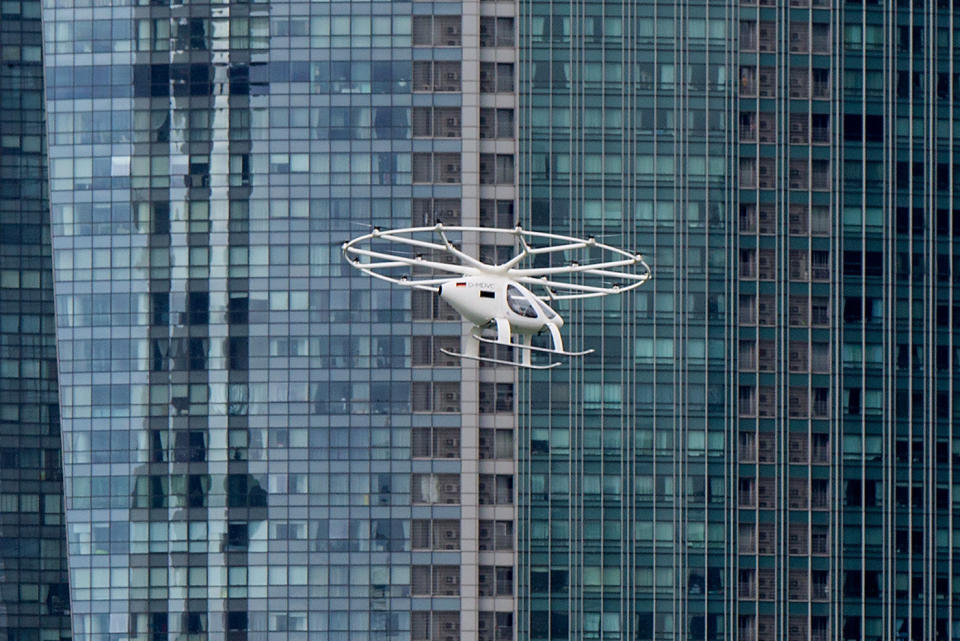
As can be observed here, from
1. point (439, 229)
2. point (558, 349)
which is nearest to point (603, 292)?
point (558, 349)

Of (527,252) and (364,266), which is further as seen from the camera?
(364,266)

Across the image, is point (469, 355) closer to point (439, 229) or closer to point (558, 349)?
point (558, 349)

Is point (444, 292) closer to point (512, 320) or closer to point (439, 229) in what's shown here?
point (512, 320)

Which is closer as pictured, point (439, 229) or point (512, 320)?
point (439, 229)

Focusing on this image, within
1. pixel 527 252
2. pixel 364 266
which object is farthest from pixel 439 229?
pixel 364 266

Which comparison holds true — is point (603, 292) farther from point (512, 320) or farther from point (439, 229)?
point (439, 229)

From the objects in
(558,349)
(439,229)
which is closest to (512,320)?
(558,349)

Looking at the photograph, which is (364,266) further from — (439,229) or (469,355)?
(439,229)
